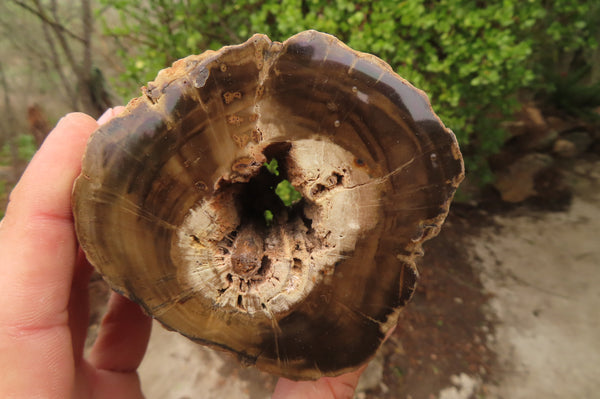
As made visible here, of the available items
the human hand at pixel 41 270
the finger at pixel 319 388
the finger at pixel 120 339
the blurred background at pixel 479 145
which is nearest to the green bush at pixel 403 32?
the blurred background at pixel 479 145

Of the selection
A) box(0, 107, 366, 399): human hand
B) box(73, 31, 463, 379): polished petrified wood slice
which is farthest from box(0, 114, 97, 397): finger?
box(73, 31, 463, 379): polished petrified wood slice

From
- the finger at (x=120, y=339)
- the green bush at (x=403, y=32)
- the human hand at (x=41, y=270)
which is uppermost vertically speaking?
the green bush at (x=403, y=32)

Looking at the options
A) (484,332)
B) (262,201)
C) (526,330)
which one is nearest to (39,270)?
(262,201)

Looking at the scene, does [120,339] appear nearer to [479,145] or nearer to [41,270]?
[41,270]

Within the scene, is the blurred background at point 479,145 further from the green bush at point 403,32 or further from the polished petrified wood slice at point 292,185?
the polished petrified wood slice at point 292,185

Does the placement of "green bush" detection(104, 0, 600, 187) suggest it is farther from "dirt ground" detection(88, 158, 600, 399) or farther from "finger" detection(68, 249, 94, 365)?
"dirt ground" detection(88, 158, 600, 399)

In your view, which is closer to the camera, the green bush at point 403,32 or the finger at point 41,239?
the finger at point 41,239

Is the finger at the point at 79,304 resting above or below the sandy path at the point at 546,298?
above

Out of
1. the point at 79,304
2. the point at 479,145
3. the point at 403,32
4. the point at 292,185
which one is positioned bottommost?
the point at 479,145
